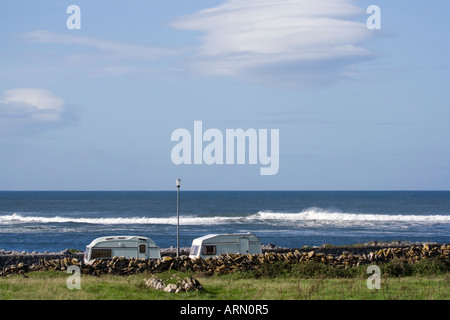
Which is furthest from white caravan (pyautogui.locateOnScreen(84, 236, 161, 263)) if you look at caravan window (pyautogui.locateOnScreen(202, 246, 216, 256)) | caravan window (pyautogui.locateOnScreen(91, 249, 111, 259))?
caravan window (pyautogui.locateOnScreen(202, 246, 216, 256))

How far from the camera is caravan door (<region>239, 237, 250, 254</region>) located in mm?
33250

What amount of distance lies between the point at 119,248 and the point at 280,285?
1371 centimetres

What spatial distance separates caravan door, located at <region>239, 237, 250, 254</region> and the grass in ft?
26.9

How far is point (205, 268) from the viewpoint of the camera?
26234mm

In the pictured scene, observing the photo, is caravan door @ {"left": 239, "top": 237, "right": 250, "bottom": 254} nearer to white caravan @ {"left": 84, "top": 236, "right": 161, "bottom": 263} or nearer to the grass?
white caravan @ {"left": 84, "top": 236, "right": 161, "bottom": 263}

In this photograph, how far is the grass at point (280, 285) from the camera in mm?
18094

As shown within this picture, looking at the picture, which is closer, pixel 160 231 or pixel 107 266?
pixel 107 266

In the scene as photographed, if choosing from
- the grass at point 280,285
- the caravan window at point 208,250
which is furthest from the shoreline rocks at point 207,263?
the caravan window at point 208,250

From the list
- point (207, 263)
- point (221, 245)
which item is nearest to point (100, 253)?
point (221, 245)

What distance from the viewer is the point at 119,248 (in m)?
32.2
